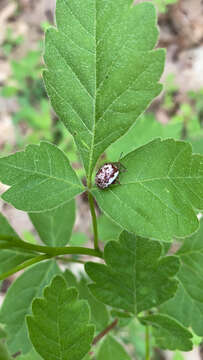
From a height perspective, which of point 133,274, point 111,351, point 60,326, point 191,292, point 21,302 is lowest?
point 111,351

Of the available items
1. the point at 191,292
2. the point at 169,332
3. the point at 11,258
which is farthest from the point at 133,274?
the point at 11,258

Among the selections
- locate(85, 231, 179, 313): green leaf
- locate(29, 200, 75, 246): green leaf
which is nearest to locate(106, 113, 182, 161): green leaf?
locate(29, 200, 75, 246): green leaf

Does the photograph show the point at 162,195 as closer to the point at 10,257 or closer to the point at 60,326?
the point at 60,326

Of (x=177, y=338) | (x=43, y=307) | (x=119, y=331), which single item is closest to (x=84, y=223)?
(x=119, y=331)

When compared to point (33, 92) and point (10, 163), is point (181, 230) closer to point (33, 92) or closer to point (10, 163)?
point (10, 163)

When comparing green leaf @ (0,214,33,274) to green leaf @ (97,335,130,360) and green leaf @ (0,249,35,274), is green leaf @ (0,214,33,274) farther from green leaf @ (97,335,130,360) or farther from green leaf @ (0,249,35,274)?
green leaf @ (97,335,130,360)

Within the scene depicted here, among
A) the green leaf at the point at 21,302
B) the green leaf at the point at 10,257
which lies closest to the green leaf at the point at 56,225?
the green leaf at the point at 21,302

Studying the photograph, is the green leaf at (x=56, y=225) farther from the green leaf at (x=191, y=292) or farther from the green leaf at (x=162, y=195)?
the green leaf at (x=162, y=195)
